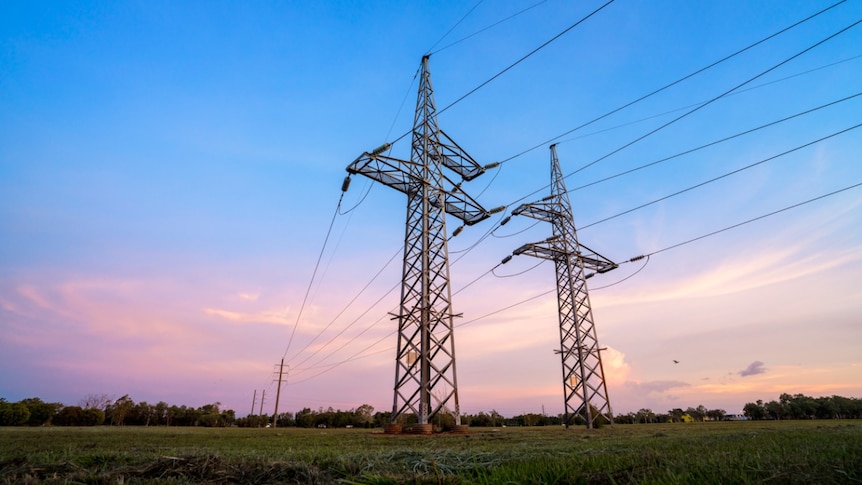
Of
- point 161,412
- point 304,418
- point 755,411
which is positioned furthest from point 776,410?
point 161,412

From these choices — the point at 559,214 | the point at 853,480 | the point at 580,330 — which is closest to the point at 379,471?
the point at 853,480

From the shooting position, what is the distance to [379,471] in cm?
336

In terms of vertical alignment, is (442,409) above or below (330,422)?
above

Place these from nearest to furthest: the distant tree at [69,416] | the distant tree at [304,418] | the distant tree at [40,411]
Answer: the distant tree at [40,411], the distant tree at [69,416], the distant tree at [304,418]

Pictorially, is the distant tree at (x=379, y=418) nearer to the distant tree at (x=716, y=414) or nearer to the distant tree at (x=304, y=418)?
the distant tree at (x=304, y=418)

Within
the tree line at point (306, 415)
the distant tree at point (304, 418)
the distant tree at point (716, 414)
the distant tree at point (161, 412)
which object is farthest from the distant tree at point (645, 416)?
the distant tree at point (161, 412)

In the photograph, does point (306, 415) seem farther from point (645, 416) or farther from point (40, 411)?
point (645, 416)

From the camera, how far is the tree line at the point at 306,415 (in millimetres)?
45250

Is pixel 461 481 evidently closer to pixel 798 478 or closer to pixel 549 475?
pixel 549 475

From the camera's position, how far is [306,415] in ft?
202

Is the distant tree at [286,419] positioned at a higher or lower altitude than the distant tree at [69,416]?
lower

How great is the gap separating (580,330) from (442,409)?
41.3 feet

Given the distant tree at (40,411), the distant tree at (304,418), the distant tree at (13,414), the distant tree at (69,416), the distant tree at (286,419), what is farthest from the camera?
the distant tree at (286,419)

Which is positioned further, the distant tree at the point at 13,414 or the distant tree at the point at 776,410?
the distant tree at the point at 776,410
